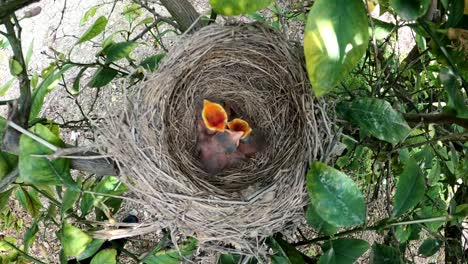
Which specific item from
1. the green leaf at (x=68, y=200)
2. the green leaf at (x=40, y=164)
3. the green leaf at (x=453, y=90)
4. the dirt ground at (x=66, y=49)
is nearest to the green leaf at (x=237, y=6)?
the green leaf at (x=453, y=90)

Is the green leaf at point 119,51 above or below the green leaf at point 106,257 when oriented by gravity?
above

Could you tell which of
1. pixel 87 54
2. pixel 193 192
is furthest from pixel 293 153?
pixel 87 54

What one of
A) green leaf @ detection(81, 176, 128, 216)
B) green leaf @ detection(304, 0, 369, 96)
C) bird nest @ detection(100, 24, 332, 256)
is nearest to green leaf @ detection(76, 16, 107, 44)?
bird nest @ detection(100, 24, 332, 256)

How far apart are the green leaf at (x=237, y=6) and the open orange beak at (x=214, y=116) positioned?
2.36 feet

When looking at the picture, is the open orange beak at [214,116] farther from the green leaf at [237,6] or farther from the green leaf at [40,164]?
the green leaf at [237,6]

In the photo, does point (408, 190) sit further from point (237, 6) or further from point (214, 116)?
point (214, 116)

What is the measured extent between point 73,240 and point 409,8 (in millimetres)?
622

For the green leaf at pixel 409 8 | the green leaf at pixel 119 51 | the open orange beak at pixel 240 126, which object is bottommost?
the open orange beak at pixel 240 126

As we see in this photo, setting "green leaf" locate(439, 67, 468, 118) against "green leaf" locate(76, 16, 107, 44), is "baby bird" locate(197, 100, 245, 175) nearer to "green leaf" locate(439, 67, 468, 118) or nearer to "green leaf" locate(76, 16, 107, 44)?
"green leaf" locate(76, 16, 107, 44)

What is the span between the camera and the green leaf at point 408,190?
792 millimetres

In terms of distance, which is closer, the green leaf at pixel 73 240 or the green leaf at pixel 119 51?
the green leaf at pixel 73 240

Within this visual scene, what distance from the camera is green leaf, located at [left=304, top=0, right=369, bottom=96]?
494 mm

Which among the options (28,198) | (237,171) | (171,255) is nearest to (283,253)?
(171,255)

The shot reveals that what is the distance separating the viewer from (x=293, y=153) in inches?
41.8
